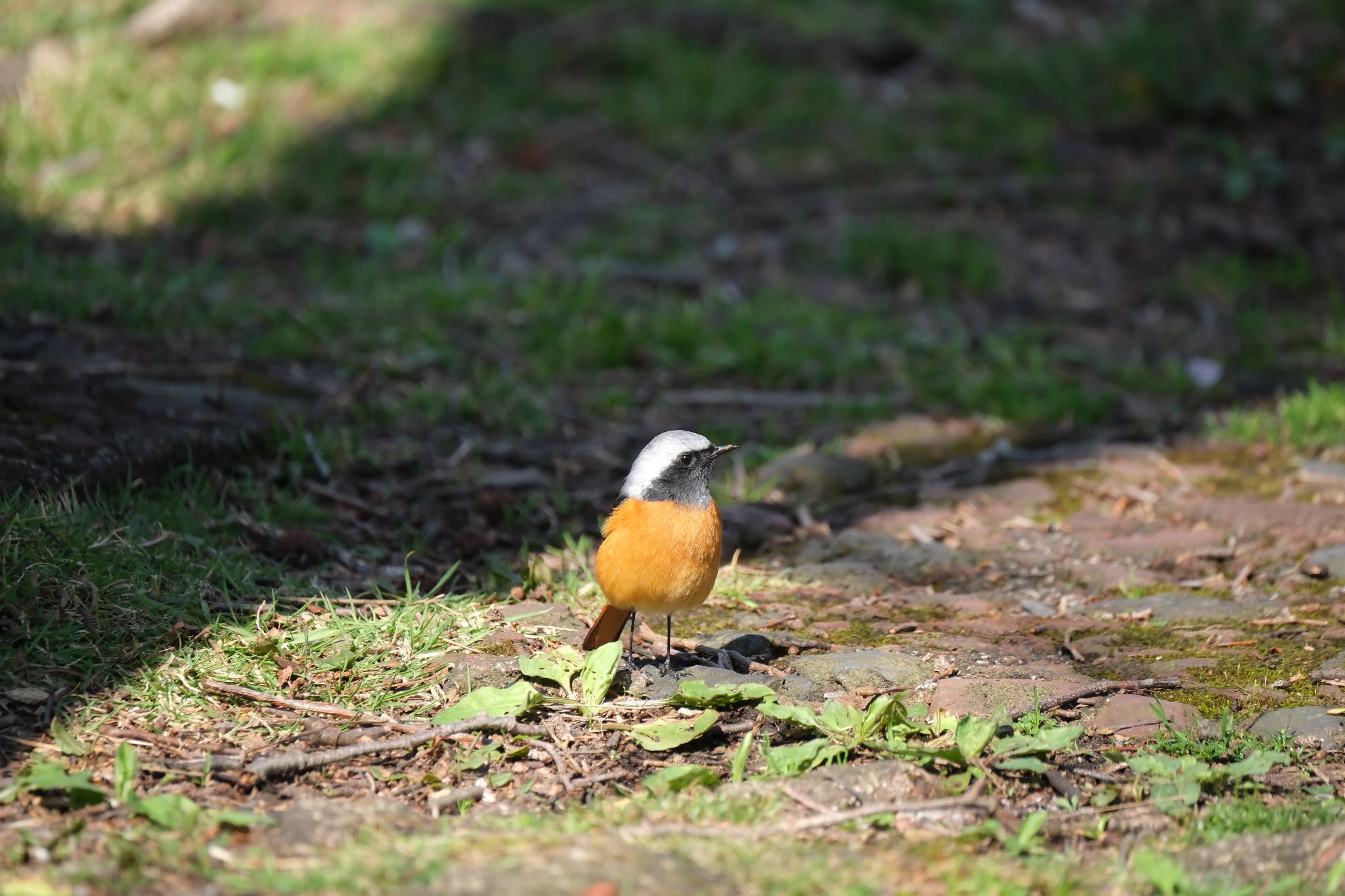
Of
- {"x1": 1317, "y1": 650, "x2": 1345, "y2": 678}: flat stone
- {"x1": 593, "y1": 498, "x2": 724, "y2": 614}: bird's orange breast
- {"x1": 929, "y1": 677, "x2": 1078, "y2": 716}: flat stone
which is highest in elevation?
{"x1": 593, "y1": 498, "x2": 724, "y2": 614}: bird's orange breast

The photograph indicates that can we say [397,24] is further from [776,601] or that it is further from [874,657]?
[874,657]

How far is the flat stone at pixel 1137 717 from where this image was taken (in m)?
3.55

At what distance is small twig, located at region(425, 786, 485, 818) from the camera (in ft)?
10.3

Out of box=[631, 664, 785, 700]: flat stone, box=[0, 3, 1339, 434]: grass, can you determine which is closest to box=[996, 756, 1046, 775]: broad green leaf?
box=[631, 664, 785, 700]: flat stone

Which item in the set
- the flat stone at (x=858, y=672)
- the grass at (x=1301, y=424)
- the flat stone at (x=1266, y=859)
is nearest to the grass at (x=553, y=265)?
the grass at (x=1301, y=424)

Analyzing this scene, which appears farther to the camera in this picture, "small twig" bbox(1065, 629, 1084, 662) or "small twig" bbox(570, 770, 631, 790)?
"small twig" bbox(1065, 629, 1084, 662)

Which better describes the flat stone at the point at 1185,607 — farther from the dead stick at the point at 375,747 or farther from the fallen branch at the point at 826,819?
the dead stick at the point at 375,747

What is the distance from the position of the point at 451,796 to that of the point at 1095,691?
1.81 m

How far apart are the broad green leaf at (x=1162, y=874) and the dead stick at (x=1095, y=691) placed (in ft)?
2.58

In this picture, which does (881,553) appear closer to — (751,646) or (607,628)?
(751,646)

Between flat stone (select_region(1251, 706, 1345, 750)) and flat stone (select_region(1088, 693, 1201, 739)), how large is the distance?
6.8 inches

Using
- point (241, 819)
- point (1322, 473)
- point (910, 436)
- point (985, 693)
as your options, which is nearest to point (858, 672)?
point (985, 693)

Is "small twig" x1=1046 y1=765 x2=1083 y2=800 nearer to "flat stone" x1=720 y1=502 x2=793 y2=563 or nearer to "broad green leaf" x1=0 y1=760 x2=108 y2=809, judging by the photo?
"flat stone" x1=720 y1=502 x2=793 y2=563

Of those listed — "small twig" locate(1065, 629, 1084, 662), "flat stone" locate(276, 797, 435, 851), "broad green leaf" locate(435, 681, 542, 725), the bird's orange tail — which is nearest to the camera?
"flat stone" locate(276, 797, 435, 851)
